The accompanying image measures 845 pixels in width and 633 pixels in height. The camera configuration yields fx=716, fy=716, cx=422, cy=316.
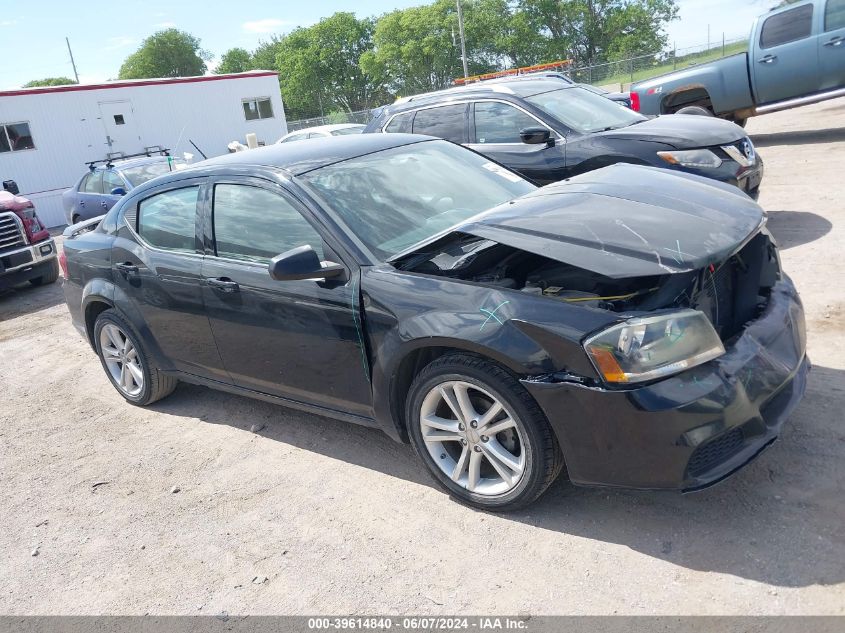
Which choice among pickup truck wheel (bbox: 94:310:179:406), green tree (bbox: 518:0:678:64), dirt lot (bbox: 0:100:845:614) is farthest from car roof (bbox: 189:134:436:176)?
green tree (bbox: 518:0:678:64)

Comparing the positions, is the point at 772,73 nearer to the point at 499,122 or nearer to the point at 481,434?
the point at 499,122

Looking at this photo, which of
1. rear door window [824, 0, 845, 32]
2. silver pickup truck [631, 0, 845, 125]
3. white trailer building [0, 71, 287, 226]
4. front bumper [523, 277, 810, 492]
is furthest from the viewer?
white trailer building [0, 71, 287, 226]

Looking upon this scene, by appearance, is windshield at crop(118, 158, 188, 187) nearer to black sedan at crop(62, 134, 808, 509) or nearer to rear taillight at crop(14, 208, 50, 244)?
rear taillight at crop(14, 208, 50, 244)

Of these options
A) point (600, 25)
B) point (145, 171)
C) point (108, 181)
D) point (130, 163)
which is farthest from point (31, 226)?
point (600, 25)

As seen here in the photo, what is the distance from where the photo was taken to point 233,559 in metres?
3.34

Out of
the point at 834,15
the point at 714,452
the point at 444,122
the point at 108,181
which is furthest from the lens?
the point at 108,181

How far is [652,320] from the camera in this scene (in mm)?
2809

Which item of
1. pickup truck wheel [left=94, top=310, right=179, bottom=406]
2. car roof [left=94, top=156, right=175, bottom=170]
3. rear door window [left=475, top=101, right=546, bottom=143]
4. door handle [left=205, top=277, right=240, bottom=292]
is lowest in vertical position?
pickup truck wheel [left=94, top=310, right=179, bottom=406]

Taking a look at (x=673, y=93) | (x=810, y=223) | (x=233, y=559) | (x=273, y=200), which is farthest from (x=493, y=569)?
(x=673, y=93)

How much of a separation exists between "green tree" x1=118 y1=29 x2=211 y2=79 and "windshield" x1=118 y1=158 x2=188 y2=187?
94.8 meters

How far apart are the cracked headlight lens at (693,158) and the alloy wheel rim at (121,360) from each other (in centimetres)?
475

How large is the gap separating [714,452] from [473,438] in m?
1.00

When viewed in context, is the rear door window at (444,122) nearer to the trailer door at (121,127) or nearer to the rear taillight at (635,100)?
the rear taillight at (635,100)

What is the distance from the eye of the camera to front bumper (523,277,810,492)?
2.71m
